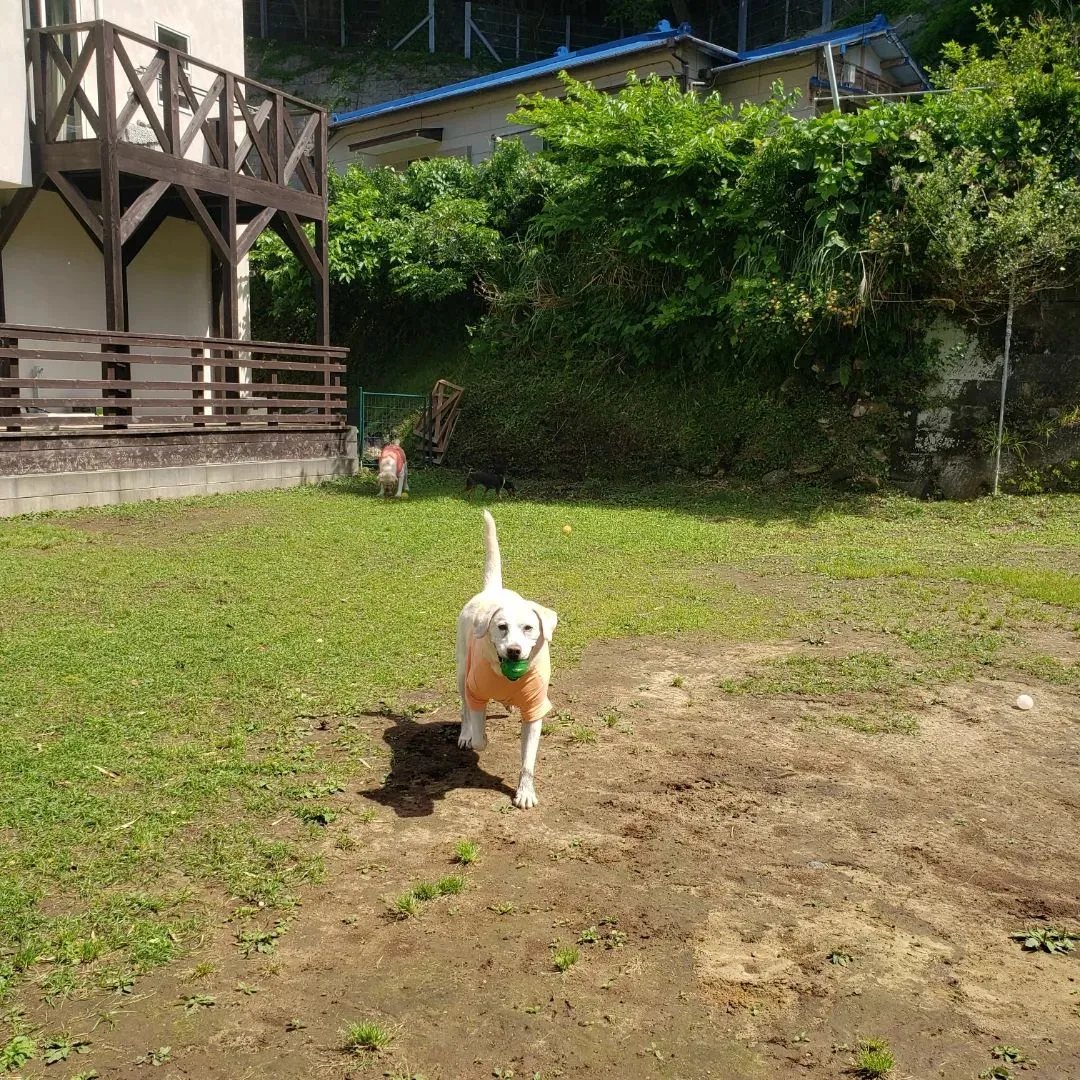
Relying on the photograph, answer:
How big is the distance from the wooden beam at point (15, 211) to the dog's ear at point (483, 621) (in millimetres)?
11471

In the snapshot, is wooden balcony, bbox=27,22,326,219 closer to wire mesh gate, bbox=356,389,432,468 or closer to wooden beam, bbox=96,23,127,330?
wooden beam, bbox=96,23,127,330

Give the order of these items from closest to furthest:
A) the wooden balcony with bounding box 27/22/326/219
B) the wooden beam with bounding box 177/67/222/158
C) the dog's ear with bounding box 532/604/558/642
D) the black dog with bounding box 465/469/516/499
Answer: the dog's ear with bounding box 532/604/558/642 → the wooden balcony with bounding box 27/22/326/219 → the wooden beam with bounding box 177/67/222/158 → the black dog with bounding box 465/469/516/499

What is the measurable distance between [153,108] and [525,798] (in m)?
12.8

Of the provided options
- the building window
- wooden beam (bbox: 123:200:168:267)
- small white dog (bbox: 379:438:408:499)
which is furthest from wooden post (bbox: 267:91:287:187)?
small white dog (bbox: 379:438:408:499)

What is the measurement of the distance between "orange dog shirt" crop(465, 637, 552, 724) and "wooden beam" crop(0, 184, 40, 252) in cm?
1151

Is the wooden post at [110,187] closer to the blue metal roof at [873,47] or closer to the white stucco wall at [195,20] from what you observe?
the white stucco wall at [195,20]

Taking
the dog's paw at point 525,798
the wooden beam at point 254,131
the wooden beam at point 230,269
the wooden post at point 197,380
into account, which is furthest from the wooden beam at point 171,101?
the dog's paw at point 525,798

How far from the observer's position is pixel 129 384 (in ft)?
39.0

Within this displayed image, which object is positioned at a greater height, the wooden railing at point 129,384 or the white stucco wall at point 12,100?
the white stucco wall at point 12,100

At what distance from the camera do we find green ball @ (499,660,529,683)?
13.4ft

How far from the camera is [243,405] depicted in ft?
44.4

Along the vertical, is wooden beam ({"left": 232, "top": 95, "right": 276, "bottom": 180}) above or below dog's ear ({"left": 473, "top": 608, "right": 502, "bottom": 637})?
above

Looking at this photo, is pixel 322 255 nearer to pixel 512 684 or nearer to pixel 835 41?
pixel 835 41

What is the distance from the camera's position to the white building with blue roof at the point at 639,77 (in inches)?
762
